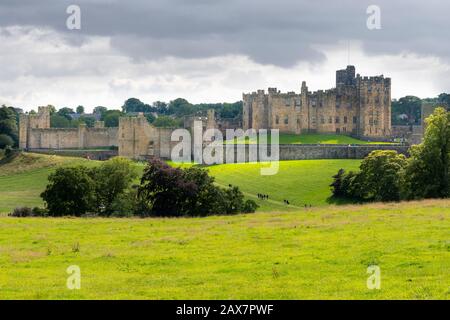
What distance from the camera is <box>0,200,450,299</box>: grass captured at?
18828 mm

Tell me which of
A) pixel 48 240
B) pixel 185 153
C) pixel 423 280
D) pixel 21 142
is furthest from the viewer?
pixel 21 142

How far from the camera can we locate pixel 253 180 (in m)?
72.3

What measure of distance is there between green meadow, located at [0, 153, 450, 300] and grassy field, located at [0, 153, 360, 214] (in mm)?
22355

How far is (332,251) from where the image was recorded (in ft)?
78.5

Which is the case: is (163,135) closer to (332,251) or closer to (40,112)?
(40,112)

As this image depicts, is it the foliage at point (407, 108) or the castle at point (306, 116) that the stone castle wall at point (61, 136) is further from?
the foliage at point (407, 108)

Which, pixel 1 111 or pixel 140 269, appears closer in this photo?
pixel 140 269

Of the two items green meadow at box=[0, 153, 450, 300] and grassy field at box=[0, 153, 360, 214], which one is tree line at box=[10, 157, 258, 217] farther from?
green meadow at box=[0, 153, 450, 300]

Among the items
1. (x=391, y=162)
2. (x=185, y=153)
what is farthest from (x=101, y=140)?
(x=391, y=162)

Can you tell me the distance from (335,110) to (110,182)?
190ft

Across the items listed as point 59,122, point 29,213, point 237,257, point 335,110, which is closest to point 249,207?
point 29,213

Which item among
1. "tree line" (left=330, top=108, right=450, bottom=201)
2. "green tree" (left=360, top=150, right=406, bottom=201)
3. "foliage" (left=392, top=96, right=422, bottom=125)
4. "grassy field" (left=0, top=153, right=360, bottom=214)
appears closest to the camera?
"tree line" (left=330, top=108, right=450, bottom=201)

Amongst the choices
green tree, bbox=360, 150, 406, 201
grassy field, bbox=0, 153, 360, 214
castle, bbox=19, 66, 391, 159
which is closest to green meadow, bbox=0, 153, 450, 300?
green tree, bbox=360, 150, 406, 201
